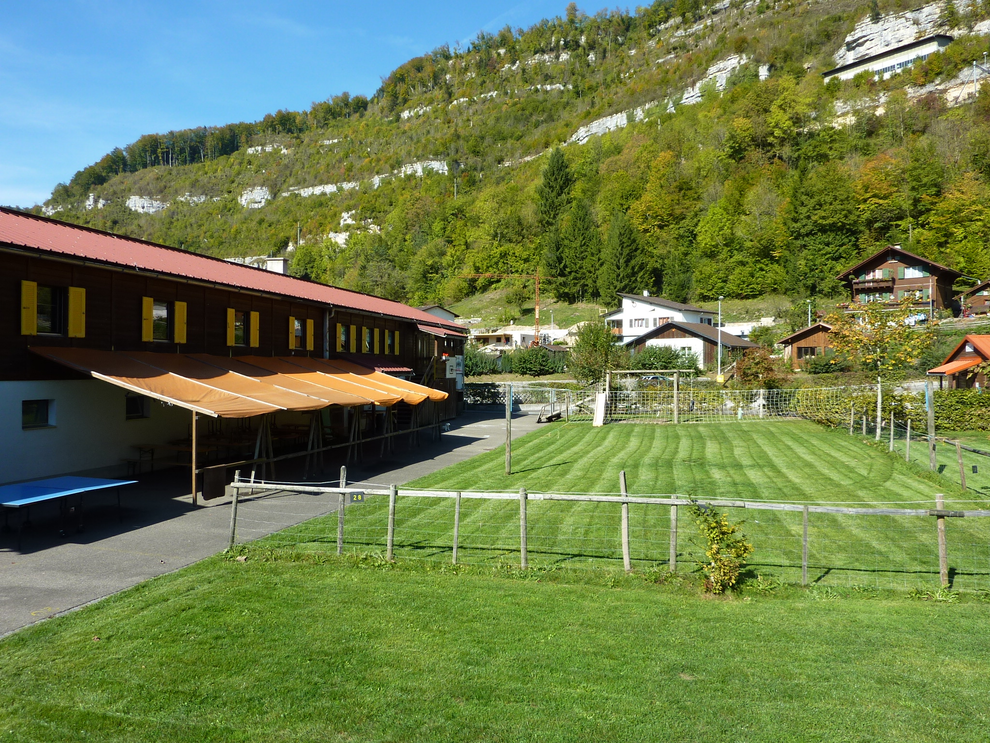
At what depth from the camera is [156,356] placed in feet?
54.3

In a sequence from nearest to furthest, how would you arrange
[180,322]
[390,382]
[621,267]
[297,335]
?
[180,322] → [297,335] → [390,382] → [621,267]

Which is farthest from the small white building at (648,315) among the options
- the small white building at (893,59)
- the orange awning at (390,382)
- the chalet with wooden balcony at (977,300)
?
the small white building at (893,59)

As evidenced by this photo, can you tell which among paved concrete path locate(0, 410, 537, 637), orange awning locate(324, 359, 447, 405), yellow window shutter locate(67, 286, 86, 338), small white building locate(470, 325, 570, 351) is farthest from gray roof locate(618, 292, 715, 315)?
yellow window shutter locate(67, 286, 86, 338)

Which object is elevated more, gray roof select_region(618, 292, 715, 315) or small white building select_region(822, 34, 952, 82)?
small white building select_region(822, 34, 952, 82)

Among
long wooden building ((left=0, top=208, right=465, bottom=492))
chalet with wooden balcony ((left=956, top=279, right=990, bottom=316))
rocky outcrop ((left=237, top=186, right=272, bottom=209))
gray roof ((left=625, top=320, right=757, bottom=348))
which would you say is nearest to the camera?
long wooden building ((left=0, top=208, right=465, bottom=492))

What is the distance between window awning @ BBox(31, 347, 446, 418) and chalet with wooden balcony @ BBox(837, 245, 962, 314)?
50170mm

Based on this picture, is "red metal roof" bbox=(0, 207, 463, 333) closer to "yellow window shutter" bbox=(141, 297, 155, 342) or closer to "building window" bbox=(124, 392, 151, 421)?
"yellow window shutter" bbox=(141, 297, 155, 342)

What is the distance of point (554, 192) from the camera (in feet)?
368

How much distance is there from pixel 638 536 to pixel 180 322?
47.0ft

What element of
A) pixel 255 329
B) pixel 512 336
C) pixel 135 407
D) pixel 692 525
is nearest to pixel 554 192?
pixel 512 336

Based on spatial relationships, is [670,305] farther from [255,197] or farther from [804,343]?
[255,197]

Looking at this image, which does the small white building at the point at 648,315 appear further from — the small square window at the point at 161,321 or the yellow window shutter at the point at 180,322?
the small square window at the point at 161,321

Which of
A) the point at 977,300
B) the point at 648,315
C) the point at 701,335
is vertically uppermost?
the point at 648,315

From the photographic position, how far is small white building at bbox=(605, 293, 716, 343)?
64.3 m
